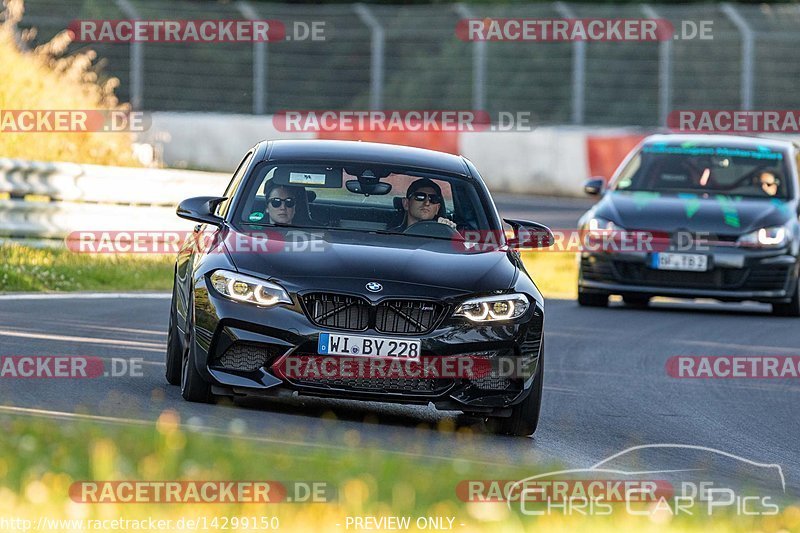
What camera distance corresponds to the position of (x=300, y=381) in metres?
8.67

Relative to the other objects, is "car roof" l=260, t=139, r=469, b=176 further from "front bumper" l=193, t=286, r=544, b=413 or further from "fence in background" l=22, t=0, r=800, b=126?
"fence in background" l=22, t=0, r=800, b=126

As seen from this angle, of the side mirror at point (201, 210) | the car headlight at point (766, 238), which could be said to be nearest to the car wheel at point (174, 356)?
the side mirror at point (201, 210)

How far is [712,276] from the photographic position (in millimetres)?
16797

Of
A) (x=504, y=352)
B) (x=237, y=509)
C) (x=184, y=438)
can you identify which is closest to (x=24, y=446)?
(x=184, y=438)

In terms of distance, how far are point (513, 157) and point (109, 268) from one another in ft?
53.0

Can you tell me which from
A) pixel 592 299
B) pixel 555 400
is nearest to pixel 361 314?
pixel 555 400

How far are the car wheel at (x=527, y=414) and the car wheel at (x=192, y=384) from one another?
144cm

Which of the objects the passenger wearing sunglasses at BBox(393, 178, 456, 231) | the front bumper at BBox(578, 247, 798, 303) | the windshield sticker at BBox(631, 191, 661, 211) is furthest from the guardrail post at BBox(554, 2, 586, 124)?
the passenger wearing sunglasses at BBox(393, 178, 456, 231)

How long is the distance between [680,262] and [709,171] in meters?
1.62

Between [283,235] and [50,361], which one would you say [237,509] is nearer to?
[283,235]

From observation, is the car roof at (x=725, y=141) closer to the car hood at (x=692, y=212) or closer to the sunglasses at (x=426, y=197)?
the car hood at (x=692, y=212)

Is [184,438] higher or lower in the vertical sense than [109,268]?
higher

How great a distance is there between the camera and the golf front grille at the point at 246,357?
28.6 feet

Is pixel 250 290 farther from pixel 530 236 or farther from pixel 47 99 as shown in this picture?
pixel 47 99
